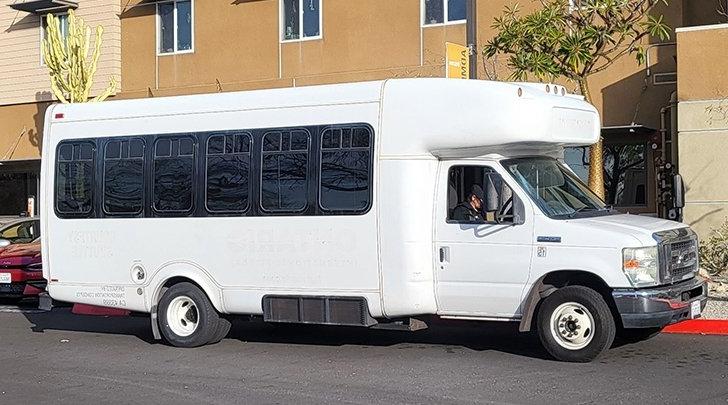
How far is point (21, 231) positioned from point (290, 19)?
28.9 ft

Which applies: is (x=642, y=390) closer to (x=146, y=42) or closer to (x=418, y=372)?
(x=418, y=372)

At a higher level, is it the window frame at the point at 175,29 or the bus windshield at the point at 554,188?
the window frame at the point at 175,29

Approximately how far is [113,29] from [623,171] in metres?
13.9

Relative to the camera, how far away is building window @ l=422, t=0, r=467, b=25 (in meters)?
22.8

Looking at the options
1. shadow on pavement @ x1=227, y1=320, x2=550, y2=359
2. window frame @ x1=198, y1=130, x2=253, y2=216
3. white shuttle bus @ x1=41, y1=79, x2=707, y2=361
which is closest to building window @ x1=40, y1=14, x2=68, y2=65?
white shuttle bus @ x1=41, y1=79, x2=707, y2=361

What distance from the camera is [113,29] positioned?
27.4m

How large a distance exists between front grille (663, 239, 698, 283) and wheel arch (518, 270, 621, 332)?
594 millimetres

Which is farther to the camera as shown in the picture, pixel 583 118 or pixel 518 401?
pixel 583 118

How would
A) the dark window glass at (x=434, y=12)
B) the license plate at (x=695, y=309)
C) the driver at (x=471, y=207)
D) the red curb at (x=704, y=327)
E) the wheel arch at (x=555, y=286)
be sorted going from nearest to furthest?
1. the wheel arch at (x=555, y=286)
2. the license plate at (x=695, y=309)
3. the driver at (x=471, y=207)
4. the red curb at (x=704, y=327)
5. the dark window glass at (x=434, y=12)

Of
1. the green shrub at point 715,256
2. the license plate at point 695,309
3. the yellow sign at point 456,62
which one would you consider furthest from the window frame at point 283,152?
the green shrub at point 715,256

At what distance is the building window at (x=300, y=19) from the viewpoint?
24484 mm

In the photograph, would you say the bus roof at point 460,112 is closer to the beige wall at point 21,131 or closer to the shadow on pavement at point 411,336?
the shadow on pavement at point 411,336

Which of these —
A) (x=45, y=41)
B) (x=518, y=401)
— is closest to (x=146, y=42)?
(x=45, y=41)

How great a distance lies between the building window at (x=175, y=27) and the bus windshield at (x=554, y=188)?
16.7 m
